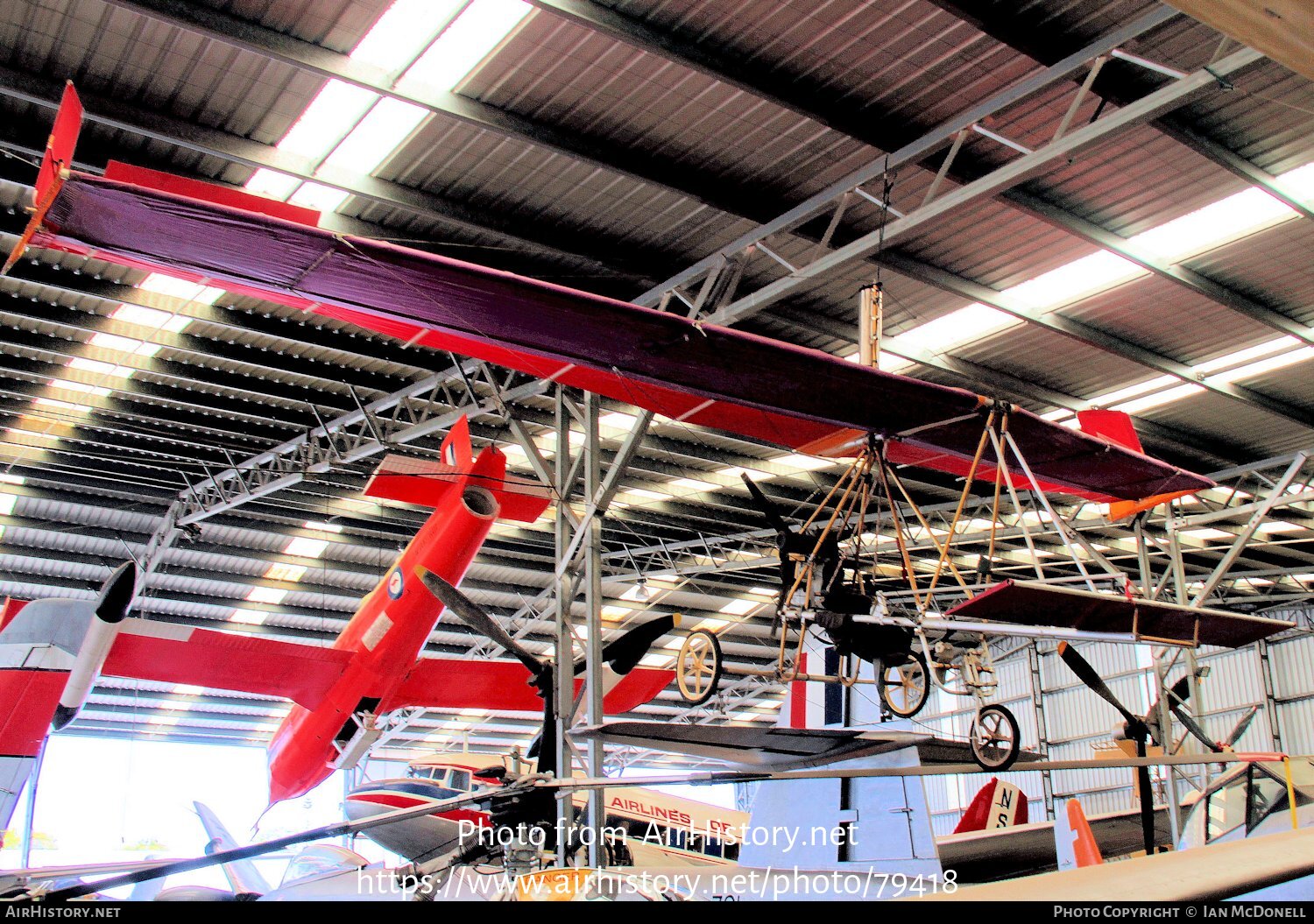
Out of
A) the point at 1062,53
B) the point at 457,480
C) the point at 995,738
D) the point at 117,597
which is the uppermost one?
the point at 1062,53

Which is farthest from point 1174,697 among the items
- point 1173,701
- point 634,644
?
point 634,644

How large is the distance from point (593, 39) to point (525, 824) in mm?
5588

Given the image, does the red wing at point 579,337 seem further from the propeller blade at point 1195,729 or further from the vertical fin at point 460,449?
the propeller blade at point 1195,729

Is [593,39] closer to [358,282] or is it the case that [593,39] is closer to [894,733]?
[358,282]

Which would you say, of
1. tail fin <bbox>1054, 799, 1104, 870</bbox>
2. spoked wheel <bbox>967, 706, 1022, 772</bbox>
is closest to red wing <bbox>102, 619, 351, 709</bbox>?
spoked wheel <bbox>967, 706, 1022, 772</bbox>

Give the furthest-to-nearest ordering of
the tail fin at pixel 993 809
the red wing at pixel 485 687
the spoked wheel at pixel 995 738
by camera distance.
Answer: the tail fin at pixel 993 809
the red wing at pixel 485 687
the spoked wheel at pixel 995 738

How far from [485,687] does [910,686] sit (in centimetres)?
704

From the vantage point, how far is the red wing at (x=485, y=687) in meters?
13.2

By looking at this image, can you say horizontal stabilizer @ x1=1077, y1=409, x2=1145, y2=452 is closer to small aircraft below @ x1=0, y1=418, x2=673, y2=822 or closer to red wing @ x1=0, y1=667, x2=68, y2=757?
small aircraft below @ x1=0, y1=418, x2=673, y2=822

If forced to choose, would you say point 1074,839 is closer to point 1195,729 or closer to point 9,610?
point 1195,729

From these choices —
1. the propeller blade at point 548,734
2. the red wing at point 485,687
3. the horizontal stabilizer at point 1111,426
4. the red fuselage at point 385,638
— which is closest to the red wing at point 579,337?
the horizontal stabilizer at point 1111,426

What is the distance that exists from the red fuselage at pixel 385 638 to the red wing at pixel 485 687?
1.37 metres

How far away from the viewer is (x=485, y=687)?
1370 centimetres

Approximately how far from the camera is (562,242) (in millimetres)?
10414
